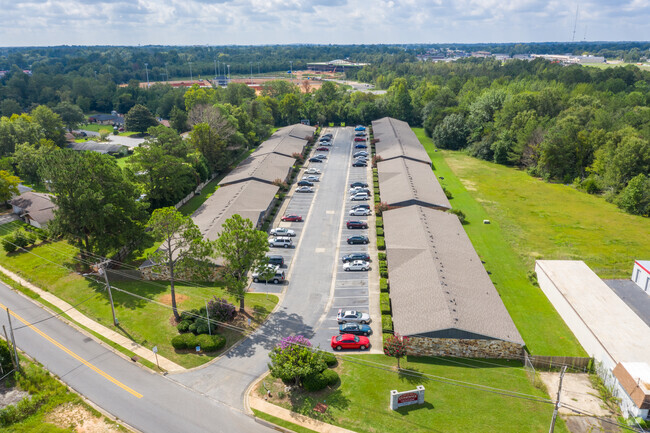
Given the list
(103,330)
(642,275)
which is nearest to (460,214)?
(642,275)

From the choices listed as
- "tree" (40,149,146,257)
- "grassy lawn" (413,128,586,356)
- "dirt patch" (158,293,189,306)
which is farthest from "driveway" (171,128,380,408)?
"tree" (40,149,146,257)

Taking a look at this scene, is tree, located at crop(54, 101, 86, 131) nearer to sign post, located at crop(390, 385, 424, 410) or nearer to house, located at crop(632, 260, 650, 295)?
sign post, located at crop(390, 385, 424, 410)

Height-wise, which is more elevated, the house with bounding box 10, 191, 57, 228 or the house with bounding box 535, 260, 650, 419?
the house with bounding box 10, 191, 57, 228

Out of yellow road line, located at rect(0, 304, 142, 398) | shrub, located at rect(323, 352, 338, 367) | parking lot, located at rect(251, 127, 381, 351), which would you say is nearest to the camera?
yellow road line, located at rect(0, 304, 142, 398)

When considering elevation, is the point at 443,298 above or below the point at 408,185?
below

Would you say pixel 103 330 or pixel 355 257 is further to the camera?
pixel 355 257

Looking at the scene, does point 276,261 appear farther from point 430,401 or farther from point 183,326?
point 430,401

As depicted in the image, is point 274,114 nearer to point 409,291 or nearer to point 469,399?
point 409,291
